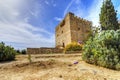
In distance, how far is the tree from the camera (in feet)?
62.6

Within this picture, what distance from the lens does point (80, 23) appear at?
2625cm

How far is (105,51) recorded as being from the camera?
5922 millimetres

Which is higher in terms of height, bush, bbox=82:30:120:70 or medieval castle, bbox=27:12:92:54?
medieval castle, bbox=27:12:92:54

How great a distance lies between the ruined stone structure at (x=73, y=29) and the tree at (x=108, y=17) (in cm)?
488

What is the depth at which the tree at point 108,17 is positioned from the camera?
19.1 meters

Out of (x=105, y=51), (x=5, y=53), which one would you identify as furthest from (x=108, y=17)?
(x=5, y=53)

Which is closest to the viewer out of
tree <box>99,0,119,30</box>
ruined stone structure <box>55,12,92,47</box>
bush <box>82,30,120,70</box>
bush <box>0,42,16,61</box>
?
bush <box>82,30,120,70</box>

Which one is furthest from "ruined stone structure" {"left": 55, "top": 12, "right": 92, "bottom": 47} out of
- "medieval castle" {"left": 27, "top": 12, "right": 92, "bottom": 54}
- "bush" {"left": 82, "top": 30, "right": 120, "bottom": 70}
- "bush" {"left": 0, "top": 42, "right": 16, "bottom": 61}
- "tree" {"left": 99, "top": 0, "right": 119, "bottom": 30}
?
"bush" {"left": 82, "top": 30, "right": 120, "bottom": 70}

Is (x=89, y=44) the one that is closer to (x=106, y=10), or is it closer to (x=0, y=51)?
(x=0, y=51)

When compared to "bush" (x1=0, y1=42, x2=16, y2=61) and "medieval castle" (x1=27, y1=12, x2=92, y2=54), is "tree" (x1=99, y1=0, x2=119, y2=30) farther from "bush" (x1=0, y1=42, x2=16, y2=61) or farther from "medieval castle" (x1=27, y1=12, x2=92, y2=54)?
"bush" (x1=0, y1=42, x2=16, y2=61)

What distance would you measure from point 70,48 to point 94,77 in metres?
12.6

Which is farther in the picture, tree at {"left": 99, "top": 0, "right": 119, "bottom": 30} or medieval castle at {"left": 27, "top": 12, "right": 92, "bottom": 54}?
medieval castle at {"left": 27, "top": 12, "right": 92, "bottom": 54}

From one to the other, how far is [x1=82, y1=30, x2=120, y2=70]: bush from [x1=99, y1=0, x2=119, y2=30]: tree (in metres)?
13.6

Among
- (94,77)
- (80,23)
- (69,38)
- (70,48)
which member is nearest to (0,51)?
(94,77)
